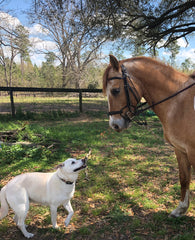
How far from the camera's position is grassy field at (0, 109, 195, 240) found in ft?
8.33

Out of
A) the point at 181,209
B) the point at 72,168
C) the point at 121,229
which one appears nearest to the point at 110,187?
the point at 121,229

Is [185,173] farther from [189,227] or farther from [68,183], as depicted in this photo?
[68,183]

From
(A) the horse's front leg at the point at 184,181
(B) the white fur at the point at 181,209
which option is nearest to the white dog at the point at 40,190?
(A) the horse's front leg at the point at 184,181

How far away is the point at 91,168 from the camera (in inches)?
173

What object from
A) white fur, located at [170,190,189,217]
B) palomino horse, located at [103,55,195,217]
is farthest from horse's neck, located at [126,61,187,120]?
white fur, located at [170,190,189,217]

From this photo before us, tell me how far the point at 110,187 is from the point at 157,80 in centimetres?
244

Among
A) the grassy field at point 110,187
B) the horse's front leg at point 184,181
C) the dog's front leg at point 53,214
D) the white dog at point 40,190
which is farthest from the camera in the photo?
the horse's front leg at point 184,181

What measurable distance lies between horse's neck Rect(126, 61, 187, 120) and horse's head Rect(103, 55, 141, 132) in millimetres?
166

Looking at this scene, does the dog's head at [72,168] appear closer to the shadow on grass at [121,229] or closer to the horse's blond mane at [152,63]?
the shadow on grass at [121,229]

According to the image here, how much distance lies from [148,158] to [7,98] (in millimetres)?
9242

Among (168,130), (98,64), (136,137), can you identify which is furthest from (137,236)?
(98,64)

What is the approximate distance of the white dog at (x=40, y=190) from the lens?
2.29 m

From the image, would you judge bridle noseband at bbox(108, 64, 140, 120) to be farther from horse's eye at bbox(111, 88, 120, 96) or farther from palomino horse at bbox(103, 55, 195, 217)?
horse's eye at bbox(111, 88, 120, 96)

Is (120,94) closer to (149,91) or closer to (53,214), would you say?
(149,91)
